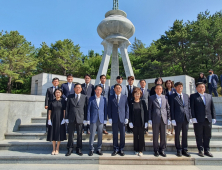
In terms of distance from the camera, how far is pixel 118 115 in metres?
3.74

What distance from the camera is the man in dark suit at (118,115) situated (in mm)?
3703

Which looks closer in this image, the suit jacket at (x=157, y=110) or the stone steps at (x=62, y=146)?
the suit jacket at (x=157, y=110)

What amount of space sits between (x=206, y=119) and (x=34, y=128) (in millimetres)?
5318

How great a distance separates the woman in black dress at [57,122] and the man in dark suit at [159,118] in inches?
89.5

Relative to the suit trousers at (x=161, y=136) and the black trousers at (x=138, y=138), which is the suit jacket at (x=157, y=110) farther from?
the black trousers at (x=138, y=138)

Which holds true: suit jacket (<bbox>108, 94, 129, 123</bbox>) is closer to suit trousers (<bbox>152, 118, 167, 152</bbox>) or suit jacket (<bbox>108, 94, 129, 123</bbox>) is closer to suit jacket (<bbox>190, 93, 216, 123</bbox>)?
suit trousers (<bbox>152, 118, 167, 152</bbox>)

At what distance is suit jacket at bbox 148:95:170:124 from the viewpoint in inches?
144

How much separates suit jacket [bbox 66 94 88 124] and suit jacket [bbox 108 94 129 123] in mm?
692

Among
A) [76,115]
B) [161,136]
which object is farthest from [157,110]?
[76,115]

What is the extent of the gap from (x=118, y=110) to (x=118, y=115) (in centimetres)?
13

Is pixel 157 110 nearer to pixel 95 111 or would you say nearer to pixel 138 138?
pixel 138 138

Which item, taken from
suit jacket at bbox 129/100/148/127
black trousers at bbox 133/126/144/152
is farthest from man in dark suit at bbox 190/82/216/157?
black trousers at bbox 133/126/144/152

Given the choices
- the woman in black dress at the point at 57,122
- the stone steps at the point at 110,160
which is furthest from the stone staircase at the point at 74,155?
Result: the woman in black dress at the point at 57,122

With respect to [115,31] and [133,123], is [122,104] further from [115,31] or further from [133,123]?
[115,31]
